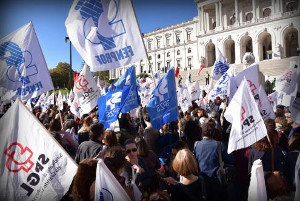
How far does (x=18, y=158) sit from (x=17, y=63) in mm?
3351

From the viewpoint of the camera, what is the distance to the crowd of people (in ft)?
7.73

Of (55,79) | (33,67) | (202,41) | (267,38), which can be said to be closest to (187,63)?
(202,41)

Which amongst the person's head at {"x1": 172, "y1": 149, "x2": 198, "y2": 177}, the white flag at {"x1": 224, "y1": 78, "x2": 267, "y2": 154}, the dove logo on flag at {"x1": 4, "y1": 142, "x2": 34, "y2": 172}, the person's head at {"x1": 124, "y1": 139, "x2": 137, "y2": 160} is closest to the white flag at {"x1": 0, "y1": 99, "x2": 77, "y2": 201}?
the dove logo on flag at {"x1": 4, "y1": 142, "x2": 34, "y2": 172}

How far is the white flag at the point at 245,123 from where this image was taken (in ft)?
10.8

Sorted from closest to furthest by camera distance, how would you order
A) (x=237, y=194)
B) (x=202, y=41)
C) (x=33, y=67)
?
(x=237, y=194) → (x=33, y=67) → (x=202, y=41)

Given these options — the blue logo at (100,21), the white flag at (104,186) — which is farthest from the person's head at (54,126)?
the white flag at (104,186)

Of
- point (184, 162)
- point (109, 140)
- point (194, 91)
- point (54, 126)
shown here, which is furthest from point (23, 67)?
point (194, 91)

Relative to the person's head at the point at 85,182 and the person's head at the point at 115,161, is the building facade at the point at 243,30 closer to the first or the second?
the person's head at the point at 115,161

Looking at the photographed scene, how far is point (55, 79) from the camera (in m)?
59.8

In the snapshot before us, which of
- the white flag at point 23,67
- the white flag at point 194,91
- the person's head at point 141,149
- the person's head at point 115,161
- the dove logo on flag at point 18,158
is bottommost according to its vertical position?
the white flag at point 194,91

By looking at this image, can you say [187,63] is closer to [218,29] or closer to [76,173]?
[218,29]

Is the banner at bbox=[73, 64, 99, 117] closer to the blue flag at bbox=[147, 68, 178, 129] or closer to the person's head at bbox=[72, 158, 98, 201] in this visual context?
the blue flag at bbox=[147, 68, 178, 129]

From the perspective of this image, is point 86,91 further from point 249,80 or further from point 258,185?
point 258,185

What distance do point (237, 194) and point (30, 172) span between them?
2604 millimetres
